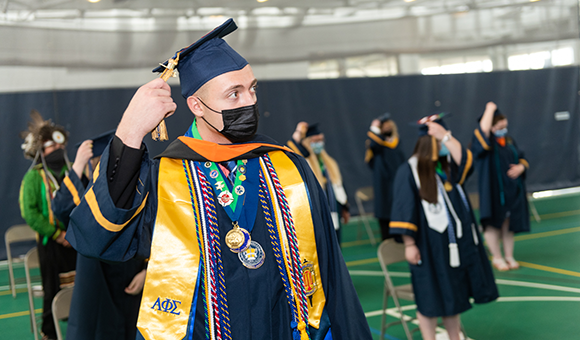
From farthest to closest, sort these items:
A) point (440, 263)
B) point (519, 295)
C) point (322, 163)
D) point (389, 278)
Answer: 1. point (322, 163)
2. point (519, 295)
3. point (389, 278)
4. point (440, 263)

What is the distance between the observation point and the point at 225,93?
1745mm

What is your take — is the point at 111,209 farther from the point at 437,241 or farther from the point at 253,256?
the point at 437,241

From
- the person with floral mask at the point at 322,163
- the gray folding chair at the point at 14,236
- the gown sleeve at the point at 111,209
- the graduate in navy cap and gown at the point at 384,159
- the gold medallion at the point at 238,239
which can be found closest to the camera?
the gown sleeve at the point at 111,209

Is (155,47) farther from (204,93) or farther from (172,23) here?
(204,93)

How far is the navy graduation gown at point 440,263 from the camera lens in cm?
387

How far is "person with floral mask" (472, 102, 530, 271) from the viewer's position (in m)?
6.64

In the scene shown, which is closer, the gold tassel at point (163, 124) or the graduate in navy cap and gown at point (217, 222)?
the graduate in navy cap and gown at point (217, 222)

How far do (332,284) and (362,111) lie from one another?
10125 millimetres

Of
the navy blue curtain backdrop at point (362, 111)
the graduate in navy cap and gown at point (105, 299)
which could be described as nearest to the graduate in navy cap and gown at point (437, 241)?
the graduate in navy cap and gown at point (105, 299)

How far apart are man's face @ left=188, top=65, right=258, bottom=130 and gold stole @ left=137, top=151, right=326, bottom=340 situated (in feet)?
0.66

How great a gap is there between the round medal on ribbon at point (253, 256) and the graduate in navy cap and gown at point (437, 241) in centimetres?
241

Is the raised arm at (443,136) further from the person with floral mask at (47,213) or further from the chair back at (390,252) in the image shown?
the person with floral mask at (47,213)

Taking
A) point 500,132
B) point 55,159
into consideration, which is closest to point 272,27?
point 500,132

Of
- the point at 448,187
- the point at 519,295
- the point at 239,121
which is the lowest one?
the point at 519,295
